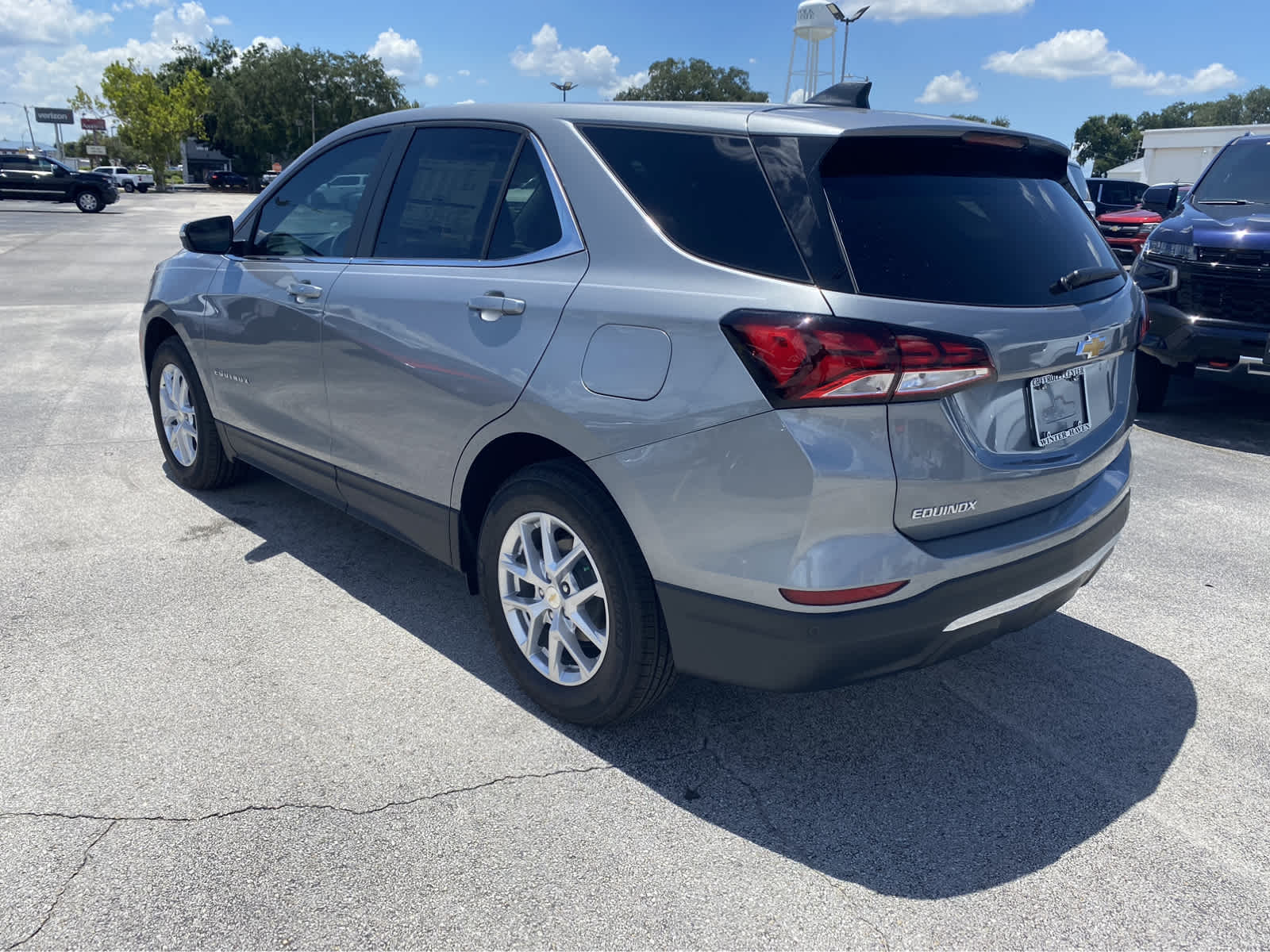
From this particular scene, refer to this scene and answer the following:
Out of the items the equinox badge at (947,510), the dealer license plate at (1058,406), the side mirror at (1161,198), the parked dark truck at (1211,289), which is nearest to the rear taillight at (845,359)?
the equinox badge at (947,510)

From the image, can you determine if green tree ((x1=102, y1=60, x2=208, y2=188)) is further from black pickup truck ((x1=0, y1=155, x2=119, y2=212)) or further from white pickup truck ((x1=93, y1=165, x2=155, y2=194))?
black pickup truck ((x1=0, y1=155, x2=119, y2=212))

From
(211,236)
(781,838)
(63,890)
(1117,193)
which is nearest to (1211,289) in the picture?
(781,838)

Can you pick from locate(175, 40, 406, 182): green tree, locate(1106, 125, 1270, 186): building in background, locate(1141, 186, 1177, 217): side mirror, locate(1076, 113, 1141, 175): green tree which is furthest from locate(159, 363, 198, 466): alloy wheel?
locate(1076, 113, 1141, 175): green tree

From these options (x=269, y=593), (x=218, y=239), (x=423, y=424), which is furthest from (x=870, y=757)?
(x=218, y=239)

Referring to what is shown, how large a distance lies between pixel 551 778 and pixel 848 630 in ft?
3.25

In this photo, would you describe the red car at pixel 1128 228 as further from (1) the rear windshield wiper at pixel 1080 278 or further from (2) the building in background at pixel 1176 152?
(2) the building in background at pixel 1176 152

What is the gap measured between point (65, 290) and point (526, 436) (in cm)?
1302

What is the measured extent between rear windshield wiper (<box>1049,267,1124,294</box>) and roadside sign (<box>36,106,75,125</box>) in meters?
114

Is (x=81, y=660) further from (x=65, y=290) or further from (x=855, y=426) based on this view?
(x=65, y=290)

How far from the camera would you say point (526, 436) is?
297 centimetres

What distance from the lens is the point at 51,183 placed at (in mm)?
36781

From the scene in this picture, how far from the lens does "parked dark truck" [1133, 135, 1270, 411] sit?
6289mm

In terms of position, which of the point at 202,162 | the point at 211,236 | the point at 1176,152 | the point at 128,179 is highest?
the point at 202,162

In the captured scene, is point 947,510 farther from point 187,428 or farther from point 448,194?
point 187,428
